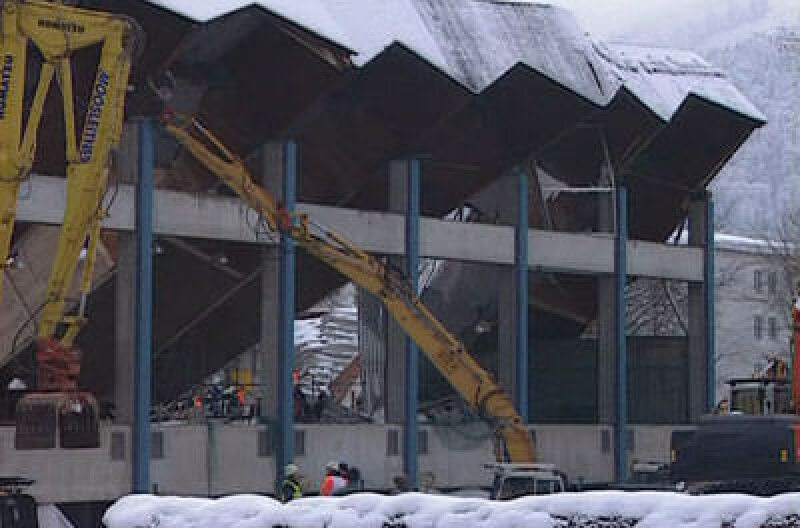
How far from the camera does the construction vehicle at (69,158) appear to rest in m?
27.5

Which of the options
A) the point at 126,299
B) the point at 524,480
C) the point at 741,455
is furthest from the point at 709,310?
the point at 741,455

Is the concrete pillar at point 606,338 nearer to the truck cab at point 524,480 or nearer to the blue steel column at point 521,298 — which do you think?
the blue steel column at point 521,298

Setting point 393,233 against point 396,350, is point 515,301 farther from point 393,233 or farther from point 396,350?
point 393,233

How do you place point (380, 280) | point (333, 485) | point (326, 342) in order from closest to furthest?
1. point (333, 485)
2. point (380, 280)
3. point (326, 342)

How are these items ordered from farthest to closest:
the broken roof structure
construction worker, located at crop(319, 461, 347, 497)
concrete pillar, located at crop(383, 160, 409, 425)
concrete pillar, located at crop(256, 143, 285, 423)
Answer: concrete pillar, located at crop(383, 160, 409, 425) → concrete pillar, located at crop(256, 143, 285, 423) → the broken roof structure → construction worker, located at crop(319, 461, 347, 497)

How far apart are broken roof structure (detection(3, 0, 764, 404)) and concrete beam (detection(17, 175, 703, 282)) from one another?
75.9 inches

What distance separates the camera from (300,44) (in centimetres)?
3659

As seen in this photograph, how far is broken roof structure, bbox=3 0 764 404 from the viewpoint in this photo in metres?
36.5

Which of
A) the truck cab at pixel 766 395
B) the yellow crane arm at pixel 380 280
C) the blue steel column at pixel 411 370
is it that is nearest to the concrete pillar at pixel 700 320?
the blue steel column at pixel 411 370

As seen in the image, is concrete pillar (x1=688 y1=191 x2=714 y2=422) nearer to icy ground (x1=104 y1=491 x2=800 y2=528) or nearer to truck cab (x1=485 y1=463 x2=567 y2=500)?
truck cab (x1=485 y1=463 x2=567 y2=500)

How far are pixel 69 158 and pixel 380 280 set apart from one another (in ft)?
26.1

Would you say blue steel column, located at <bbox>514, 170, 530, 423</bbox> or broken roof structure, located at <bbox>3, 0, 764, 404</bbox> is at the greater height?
broken roof structure, located at <bbox>3, 0, 764, 404</bbox>

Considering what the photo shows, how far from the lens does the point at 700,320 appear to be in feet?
162

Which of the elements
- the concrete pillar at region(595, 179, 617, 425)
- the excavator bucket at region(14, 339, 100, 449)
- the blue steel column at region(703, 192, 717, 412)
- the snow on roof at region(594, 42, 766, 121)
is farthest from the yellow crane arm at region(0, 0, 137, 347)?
the blue steel column at region(703, 192, 717, 412)
